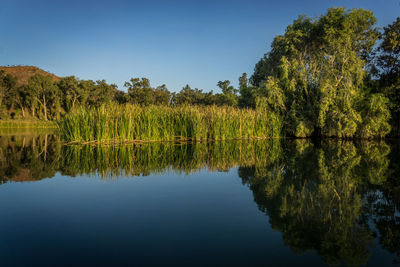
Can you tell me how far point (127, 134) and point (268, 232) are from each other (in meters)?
10.5

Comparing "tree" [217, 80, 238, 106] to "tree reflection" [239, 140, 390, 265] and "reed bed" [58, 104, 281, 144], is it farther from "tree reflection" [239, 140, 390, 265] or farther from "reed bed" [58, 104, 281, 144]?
"tree reflection" [239, 140, 390, 265]

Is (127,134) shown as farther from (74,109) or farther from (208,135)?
(208,135)

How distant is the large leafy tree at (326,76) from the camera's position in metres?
15.6

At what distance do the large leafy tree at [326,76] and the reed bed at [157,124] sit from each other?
3.12m

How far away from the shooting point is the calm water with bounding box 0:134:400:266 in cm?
252

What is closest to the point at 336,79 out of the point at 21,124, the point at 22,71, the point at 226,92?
the point at 226,92

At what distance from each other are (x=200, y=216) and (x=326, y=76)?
647 inches

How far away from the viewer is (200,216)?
3.56 metres

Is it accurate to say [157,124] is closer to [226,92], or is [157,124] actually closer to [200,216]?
[200,216]

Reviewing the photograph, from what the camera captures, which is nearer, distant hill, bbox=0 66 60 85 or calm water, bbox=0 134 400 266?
calm water, bbox=0 134 400 266

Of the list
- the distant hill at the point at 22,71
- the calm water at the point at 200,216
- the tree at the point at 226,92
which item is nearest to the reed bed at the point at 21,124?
the tree at the point at 226,92

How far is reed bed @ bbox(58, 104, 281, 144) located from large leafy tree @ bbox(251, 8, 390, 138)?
3.12m

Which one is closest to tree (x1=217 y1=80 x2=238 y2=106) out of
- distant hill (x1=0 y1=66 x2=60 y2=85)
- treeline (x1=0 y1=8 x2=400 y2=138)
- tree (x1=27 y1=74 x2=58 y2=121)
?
treeline (x1=0 y1=8 x2=400 y2=138)

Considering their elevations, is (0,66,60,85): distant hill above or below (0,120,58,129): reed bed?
above
